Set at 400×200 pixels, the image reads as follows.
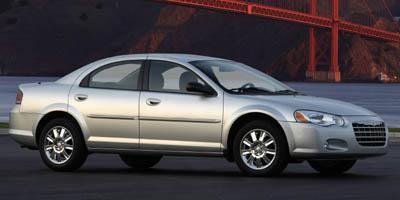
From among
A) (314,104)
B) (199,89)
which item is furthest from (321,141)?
(199,89)

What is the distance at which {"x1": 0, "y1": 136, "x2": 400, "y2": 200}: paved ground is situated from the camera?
40.0 feet

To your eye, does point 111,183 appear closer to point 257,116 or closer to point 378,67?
point 257,116

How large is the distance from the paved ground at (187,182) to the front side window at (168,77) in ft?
3.21

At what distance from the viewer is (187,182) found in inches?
539

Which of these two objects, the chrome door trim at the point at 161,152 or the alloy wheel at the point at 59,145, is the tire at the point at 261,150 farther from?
the alloy wheel at the point at 59,145

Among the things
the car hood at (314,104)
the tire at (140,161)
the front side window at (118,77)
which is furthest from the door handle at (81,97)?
the car hood at (314,104)

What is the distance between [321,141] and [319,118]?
0.25m

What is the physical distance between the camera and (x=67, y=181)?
13.8 metres

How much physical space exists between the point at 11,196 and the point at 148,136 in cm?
298

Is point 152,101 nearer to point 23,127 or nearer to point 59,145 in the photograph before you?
point 59,145

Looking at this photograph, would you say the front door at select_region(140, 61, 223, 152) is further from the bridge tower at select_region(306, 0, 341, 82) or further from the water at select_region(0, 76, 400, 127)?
the bridge tower at select_region(306, 0, 341, 82)

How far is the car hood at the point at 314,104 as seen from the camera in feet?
46.3

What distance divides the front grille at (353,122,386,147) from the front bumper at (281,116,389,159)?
0.08 meters

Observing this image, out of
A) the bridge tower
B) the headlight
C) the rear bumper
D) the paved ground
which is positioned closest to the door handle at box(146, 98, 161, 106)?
the paved ground
